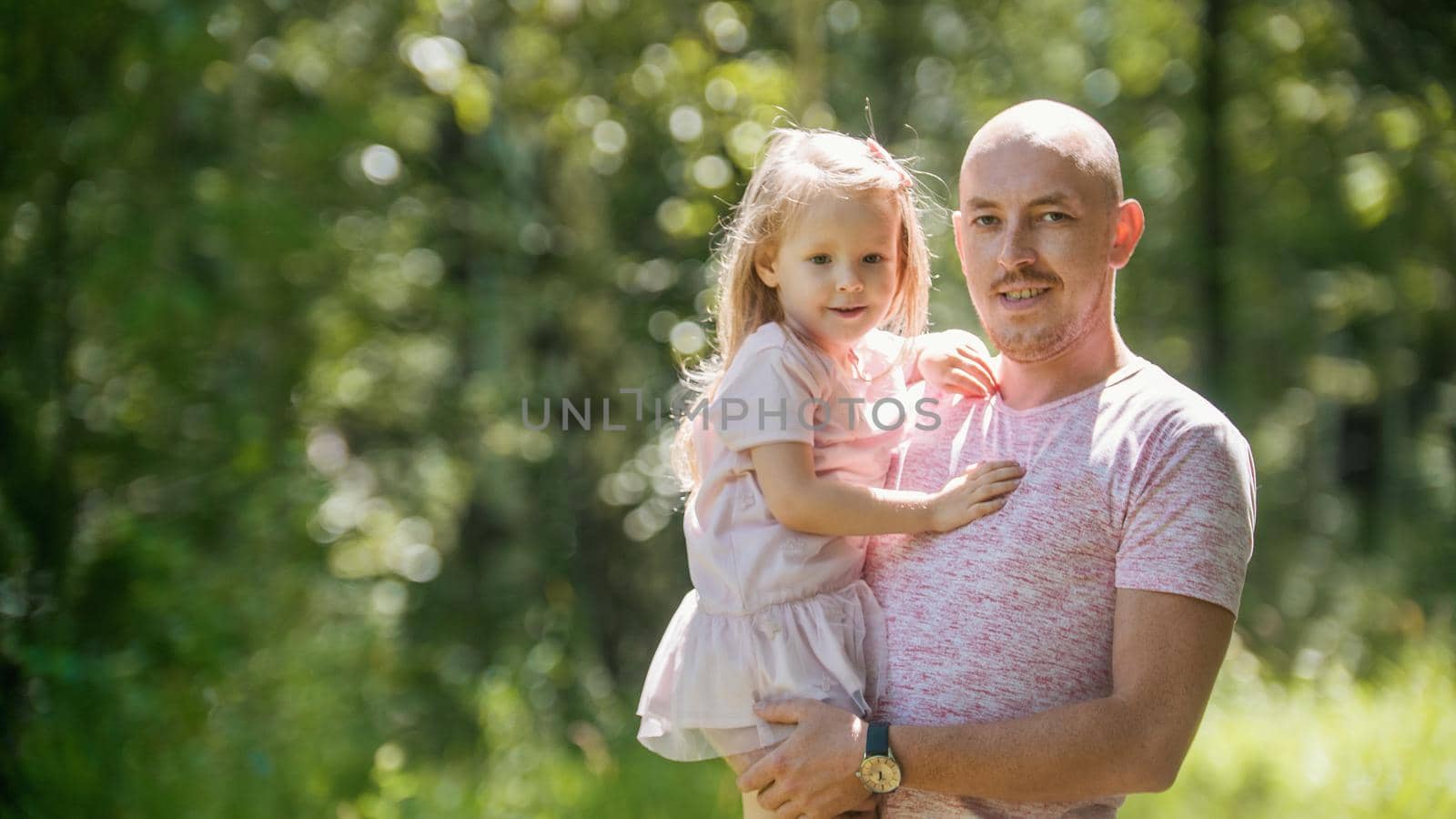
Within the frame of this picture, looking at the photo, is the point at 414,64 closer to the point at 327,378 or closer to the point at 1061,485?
the point at 327,378

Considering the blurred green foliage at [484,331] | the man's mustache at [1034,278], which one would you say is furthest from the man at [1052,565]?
the blurred green foliage at [484,331]

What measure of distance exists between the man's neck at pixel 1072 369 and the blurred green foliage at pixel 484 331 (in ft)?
10.5

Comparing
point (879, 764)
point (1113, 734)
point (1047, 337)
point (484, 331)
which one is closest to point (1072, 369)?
point (1047, 337)

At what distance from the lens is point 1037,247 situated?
2.15 m

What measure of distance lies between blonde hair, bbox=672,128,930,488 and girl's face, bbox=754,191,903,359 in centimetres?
2

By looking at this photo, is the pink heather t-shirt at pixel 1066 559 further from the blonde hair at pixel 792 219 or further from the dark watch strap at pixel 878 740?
the blonde hair at pixel 792 219

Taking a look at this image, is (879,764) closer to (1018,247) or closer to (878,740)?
(878,740)

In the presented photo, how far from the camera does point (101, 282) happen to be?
17.3ft

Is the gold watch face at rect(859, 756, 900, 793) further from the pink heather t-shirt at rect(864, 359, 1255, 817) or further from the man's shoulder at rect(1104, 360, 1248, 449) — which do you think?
the man's shoulder at rect(1104, 360, 1248, 449)

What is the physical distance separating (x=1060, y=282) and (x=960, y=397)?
0.29 m

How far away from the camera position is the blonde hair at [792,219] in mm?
2303

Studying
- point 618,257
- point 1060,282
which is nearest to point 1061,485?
point 1060,282

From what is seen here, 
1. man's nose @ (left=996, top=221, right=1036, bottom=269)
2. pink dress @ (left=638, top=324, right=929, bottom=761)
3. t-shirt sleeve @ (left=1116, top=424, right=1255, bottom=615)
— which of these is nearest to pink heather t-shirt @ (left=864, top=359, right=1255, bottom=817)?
t-shirt sleeve @ (left=1116, top=424, right=1255, bottom=615)

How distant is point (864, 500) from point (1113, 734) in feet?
1.67
